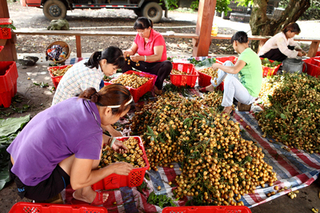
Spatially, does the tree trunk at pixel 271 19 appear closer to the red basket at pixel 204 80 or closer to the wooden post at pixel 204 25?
the wooden post at pixel 204 25

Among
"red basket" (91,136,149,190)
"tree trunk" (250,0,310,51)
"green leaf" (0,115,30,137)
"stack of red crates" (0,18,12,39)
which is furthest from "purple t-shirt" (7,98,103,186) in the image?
"tree trunk" (250,0,310,51)

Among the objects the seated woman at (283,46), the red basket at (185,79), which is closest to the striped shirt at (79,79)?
the red basket at (185,79)

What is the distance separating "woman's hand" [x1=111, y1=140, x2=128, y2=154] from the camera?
2.13 m

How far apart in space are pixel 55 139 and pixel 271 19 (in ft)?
22.9

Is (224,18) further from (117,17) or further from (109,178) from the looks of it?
(109,178)

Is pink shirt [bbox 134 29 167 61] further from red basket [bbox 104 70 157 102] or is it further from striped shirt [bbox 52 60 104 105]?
striped shirt [bbox 52 60 104 105]

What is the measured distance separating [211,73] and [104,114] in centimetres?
307

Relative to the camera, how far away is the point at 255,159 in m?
2.13

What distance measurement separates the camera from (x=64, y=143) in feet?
4.88

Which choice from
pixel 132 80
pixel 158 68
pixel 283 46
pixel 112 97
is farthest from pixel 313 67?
pixel 112 97

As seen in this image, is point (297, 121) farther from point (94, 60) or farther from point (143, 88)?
point (94, 60)

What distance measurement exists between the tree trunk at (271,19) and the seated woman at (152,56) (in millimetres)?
4181

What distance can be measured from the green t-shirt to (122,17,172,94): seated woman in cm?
119

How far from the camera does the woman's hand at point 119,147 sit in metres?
2.13
